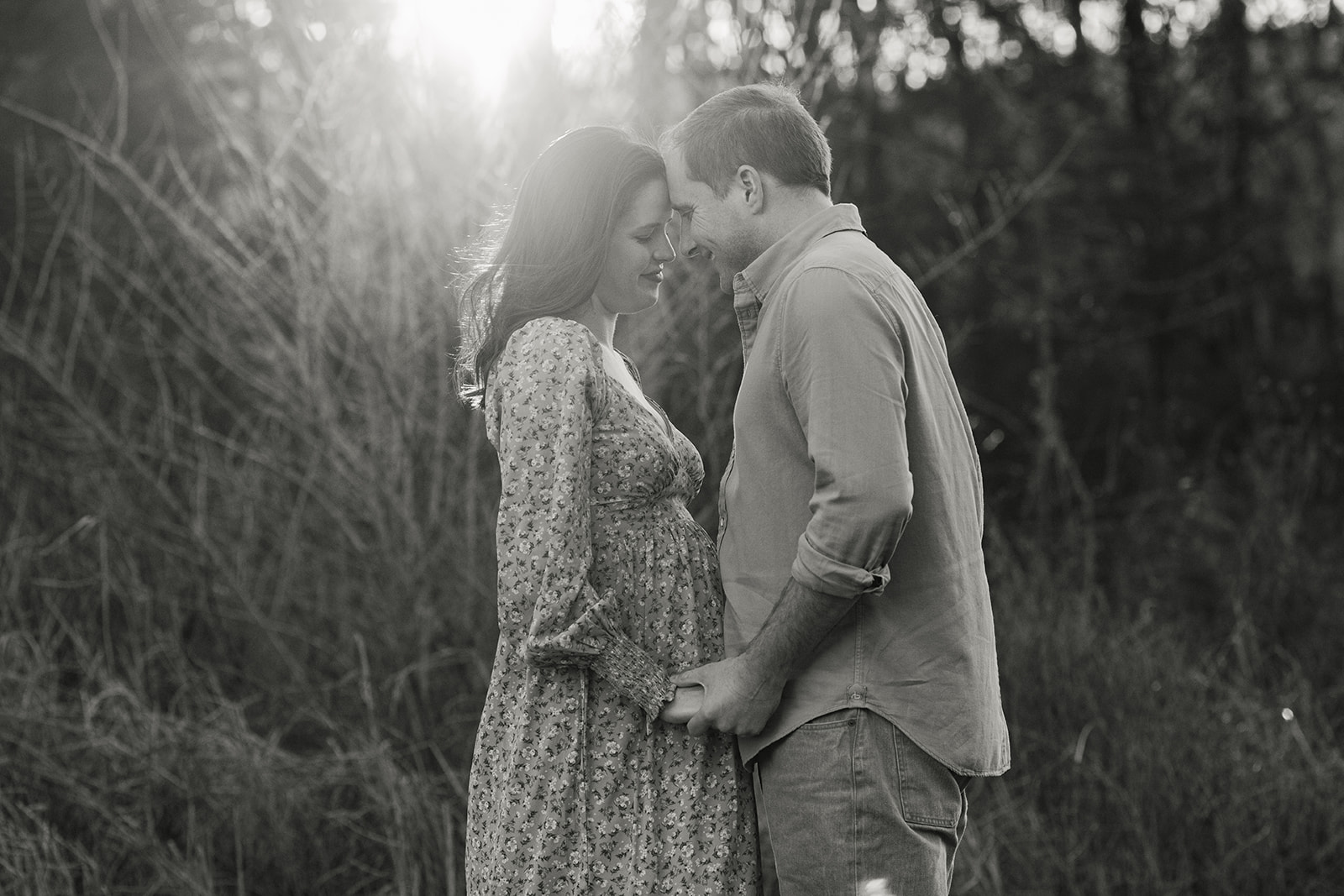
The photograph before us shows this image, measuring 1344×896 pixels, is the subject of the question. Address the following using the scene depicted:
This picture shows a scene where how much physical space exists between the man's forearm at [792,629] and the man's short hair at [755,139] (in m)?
0.67

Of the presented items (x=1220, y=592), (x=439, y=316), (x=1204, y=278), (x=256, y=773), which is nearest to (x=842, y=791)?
(x=256, y=773)

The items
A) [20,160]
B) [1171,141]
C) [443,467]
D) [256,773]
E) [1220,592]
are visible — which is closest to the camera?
[256,773]

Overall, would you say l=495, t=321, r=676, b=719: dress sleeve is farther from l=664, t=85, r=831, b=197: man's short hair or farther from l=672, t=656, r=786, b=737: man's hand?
l=664, t=85, r=831, b=197: man's short hair

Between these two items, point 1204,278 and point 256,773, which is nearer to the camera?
point 256,773

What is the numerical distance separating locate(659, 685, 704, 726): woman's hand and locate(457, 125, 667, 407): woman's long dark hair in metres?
0.64

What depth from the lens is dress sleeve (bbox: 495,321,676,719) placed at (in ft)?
6.43

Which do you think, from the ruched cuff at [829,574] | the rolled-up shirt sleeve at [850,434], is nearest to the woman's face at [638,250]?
the rolled-up shirt sleeve at [850,434]

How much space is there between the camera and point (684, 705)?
204cm

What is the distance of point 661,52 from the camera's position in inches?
184

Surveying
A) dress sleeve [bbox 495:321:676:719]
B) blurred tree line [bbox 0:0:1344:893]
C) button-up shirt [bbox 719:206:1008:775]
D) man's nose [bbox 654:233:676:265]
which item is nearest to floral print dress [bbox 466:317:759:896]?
dress sleeve [bbox 495:321:676:719]

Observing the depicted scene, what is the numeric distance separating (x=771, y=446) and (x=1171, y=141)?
27.5ft

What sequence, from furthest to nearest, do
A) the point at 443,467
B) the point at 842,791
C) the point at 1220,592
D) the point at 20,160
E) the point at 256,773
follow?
the point at 1220,592, the point at 443,467, the point at 20,160, the point at 256,773, the point at 842,791

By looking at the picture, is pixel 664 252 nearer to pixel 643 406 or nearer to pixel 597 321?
pixel 597 321

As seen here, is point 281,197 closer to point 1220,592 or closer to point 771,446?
point 771,446
